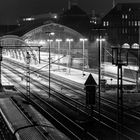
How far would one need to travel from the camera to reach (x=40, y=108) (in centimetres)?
1988

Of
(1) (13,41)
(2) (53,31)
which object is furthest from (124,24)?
(1) (13,41)

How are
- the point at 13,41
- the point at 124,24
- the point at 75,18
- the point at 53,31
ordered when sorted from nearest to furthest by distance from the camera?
the point at 13,41, the point at 53,31, the point at 124,24, the point at 75,18

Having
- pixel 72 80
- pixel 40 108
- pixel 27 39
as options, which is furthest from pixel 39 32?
pixel 40 108

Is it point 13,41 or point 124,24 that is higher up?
point 124,24

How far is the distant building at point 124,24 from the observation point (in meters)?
63.6

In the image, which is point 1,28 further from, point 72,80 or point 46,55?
point 72,80

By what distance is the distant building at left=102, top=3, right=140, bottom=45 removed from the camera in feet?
209

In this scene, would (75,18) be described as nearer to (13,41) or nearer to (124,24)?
(124,24)

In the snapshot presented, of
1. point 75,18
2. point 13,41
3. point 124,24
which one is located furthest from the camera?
point 75,18

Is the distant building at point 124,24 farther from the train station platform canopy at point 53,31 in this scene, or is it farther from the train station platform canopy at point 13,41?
the train station platform canopy at point 13,41

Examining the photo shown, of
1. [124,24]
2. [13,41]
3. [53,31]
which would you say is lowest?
[13,41]

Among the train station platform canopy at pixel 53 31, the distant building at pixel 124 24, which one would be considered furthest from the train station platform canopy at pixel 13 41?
the distant building at pixel 124 24

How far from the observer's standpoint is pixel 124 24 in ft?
211

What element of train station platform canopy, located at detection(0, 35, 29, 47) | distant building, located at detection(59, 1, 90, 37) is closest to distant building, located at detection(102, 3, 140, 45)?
distant building, located at detection(59, 1, 90, 37)
